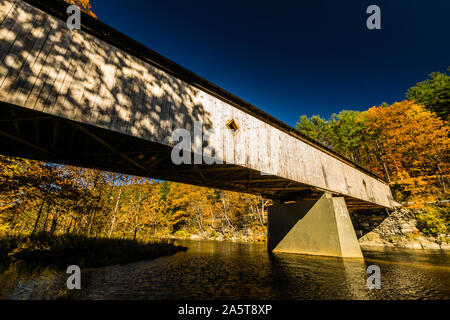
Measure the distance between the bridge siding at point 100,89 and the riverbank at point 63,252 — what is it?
4.46 m

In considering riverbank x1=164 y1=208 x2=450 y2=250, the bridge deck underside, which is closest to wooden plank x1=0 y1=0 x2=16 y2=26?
the bridge deck underside

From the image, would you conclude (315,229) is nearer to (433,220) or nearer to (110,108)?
(110,108)

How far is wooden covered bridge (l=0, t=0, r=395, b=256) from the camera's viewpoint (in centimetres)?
387

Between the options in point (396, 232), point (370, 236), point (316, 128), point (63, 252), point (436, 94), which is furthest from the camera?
point (316, 128)

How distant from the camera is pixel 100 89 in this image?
455cm

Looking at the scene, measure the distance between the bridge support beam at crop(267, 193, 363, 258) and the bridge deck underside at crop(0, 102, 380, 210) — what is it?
391 cm

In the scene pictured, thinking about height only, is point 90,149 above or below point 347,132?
below

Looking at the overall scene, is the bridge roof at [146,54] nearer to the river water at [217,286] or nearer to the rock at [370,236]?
the river water at [217,286]

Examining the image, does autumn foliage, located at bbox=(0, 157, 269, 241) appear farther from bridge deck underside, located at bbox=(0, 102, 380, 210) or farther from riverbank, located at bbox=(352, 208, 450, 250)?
riverbank, located at bbox=(352, 208, 450, 250)

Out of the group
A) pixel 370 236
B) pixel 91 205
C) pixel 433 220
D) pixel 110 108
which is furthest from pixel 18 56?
pixel 370 236

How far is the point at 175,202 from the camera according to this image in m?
32.3

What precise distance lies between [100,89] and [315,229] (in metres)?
11.3
